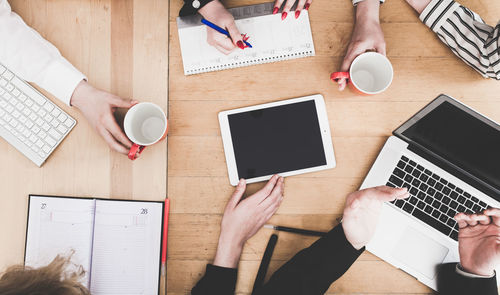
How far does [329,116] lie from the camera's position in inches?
36.1

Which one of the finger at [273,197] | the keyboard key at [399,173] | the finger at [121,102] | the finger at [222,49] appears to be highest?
the finger at [222,49]

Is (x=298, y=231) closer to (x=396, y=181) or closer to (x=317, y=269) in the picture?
(x=317, y=269)

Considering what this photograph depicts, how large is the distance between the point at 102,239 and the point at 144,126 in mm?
312

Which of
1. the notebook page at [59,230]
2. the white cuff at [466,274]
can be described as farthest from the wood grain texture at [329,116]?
the notebook page at [59,230]

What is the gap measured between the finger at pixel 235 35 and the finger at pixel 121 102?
0.99 ft

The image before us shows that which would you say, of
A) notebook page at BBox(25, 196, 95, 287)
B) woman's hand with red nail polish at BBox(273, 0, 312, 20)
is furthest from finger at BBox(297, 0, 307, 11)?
notebook page at BBox(25, 196, 95, 287)

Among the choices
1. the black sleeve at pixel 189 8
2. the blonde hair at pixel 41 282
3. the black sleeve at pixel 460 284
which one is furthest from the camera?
the black sleeve at pixel 189 8

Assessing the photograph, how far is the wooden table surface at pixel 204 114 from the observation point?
0.89 m

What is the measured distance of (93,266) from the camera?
863 mm

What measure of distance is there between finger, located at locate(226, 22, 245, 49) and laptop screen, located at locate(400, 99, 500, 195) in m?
0.51

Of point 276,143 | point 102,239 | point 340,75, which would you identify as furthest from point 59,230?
point 340,75

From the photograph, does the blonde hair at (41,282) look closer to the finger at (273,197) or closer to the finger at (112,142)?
the finger at (112,142)

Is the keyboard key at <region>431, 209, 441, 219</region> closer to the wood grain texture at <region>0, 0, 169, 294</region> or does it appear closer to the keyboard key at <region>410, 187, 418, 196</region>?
the keyboard key at <region>410, 187, 418, 196</region>

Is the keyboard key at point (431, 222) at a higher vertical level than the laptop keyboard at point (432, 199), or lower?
lower
